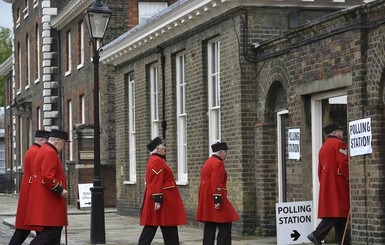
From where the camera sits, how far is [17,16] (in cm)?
5481

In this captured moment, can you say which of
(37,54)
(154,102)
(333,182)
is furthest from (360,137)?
(37,54)

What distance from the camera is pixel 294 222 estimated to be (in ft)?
58.0

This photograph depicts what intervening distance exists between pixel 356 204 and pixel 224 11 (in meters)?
6.55

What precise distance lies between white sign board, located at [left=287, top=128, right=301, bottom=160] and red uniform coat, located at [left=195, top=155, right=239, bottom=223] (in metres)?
3.05

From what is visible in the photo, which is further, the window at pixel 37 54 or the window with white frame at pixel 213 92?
the window at pixel 37 54

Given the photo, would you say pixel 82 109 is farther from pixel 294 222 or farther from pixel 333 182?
pixel 333 182

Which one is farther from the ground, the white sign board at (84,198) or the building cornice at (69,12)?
the building cornice at (69,12)

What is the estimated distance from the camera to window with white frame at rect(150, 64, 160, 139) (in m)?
27.3

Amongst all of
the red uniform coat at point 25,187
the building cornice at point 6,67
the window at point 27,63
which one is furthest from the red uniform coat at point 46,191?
the building cornice at point 6,67

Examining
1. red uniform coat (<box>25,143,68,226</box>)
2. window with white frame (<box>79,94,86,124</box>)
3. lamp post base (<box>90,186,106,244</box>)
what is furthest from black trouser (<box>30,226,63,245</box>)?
window with white frame (<box>79,94,86,124</box>)

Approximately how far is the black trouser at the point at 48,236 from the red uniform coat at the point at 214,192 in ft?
7.95

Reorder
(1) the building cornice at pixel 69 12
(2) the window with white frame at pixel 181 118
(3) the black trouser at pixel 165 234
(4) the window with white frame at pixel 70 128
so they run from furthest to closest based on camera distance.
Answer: (4) the window with white frame at pixel 70 128
(1) the building cornice at pixel 69 12
(2) the window with white frame at pixel 181 118
(3) the black trouser at pixel 165 234

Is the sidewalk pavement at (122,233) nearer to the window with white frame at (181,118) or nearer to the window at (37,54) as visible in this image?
the window with white frame at (181,118)

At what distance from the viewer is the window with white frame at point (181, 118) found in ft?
83.0
